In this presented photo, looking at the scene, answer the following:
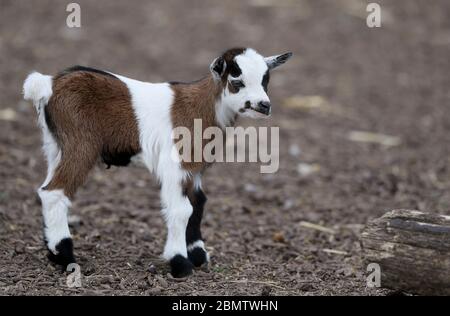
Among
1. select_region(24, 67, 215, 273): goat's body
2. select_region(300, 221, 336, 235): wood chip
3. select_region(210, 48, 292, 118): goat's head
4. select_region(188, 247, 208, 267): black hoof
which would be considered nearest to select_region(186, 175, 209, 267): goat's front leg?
select_region(188, 247, 208, 267): black hoof

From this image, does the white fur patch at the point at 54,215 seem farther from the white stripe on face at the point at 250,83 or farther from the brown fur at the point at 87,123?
the white stripe on face at the point at 250,83

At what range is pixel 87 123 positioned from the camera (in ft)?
17.7

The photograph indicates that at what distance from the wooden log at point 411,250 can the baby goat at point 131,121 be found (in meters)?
1.17

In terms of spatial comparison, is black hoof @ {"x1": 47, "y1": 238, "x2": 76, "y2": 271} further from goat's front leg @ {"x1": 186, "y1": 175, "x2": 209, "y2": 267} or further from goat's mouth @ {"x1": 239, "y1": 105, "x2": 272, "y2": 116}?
goat's mouth @ {"x1": 239, "y1": 105, "x2": 272, "y2": 116}

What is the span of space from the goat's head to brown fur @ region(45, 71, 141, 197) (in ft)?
2.37

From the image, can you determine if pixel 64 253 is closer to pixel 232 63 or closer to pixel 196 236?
pixel 196 236

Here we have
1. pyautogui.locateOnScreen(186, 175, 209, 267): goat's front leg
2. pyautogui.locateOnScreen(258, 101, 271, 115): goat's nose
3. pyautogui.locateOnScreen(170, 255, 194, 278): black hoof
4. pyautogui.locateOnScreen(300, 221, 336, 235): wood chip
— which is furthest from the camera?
pyautogui.locateOnScreen(300, 221, 336, 235): wood chip

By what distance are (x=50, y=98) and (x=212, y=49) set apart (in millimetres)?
8339

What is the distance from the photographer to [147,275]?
5520 millimetres

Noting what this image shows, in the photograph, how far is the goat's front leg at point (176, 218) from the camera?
5434 millimetres

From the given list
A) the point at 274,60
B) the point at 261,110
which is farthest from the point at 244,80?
the point at 274,60

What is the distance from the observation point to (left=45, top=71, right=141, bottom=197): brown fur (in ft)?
17.5
